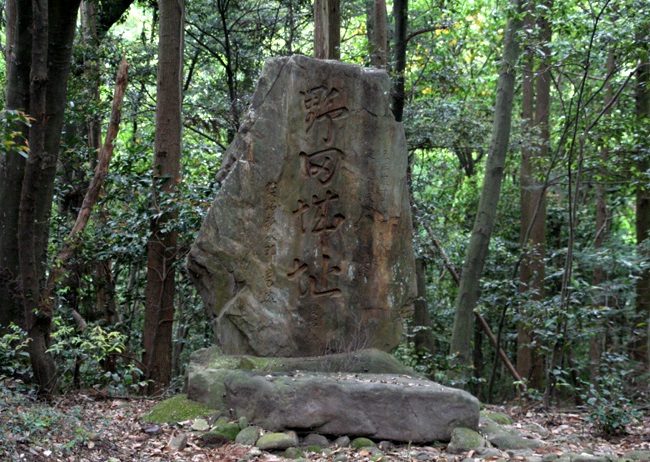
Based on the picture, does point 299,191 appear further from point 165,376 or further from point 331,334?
point 165,376

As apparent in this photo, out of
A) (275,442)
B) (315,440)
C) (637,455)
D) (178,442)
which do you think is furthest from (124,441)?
(637,455)

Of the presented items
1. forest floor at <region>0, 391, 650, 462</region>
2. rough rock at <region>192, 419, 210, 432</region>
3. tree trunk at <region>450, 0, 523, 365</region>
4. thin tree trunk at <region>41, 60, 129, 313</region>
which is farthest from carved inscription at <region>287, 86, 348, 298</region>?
tree trunk at <region>450, 0, 523, 365</region>

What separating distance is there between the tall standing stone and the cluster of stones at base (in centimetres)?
115

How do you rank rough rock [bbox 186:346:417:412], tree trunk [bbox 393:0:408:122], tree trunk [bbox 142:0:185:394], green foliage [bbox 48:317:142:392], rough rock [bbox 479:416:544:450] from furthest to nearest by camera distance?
tree trunk [bbox 393:0:408:122]
tree trunk [bbox 142:0:185:394]
green foliage [bbox 48:317:142:392]
rough rock [bbox 186:346:417:412]
rough rock [bbox 479:416:544:450]

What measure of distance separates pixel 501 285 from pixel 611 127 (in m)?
2.58

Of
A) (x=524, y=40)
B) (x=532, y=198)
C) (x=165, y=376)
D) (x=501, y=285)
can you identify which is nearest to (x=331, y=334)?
(x=165, y=376)

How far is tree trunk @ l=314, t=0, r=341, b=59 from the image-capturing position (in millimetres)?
8992

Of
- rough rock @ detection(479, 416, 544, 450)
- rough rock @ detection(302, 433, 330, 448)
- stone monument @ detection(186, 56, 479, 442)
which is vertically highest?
stone monument @ detection(186, 56, 479, 442)

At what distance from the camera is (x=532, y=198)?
12.6m

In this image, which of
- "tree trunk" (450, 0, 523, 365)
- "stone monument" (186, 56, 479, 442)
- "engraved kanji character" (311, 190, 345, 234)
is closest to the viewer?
"stone monument" (186, 56, 479, 442)

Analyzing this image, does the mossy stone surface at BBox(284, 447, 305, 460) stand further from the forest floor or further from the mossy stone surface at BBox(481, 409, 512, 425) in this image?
the mossy stone surface at BBox(481, 409, 512, 425)

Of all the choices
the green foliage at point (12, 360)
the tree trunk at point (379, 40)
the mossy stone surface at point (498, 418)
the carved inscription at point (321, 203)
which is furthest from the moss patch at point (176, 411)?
the tree trunk at point (379, 40)

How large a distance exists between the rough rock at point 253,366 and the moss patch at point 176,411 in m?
0.08

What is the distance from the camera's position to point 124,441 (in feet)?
16.1
